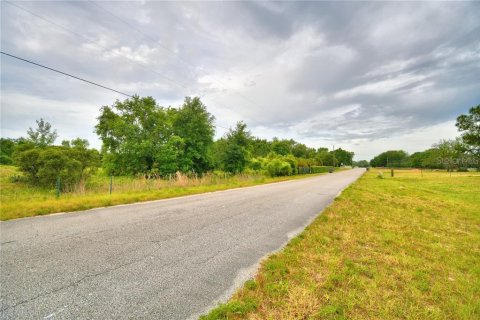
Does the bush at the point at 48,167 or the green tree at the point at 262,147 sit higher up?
the green tree at the point at 262,147

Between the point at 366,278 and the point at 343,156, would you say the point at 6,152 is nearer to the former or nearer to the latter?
the point at 366,278

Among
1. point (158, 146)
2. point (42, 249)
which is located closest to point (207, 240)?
point (42, 249)

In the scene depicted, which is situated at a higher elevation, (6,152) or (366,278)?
(6,152)

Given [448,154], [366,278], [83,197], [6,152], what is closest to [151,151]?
[83,197]

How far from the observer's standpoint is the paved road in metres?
2.62

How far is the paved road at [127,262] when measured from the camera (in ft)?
8.58

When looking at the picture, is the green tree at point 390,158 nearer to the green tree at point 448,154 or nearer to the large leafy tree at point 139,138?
the green tree at point 448,154

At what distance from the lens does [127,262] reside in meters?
3.72

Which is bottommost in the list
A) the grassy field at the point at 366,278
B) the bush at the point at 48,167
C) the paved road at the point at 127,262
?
the grassy field at the point at 366,278

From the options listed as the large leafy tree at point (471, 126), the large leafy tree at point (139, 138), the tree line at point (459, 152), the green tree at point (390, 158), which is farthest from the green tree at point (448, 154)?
the large leafy tree at point (139, 138)

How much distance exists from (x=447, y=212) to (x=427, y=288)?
831cm

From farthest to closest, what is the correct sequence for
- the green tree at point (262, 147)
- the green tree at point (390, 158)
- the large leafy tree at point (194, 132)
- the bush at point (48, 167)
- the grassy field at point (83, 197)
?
the green tree at point (390, 158)
the green tree at point (262, 147)
the large leafy tree at point (194, 132)
the bush at point (48, 167)
the grassy field at point (83, 197)

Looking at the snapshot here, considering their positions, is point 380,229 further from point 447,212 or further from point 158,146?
point 158,146

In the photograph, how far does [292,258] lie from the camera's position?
414 cm
